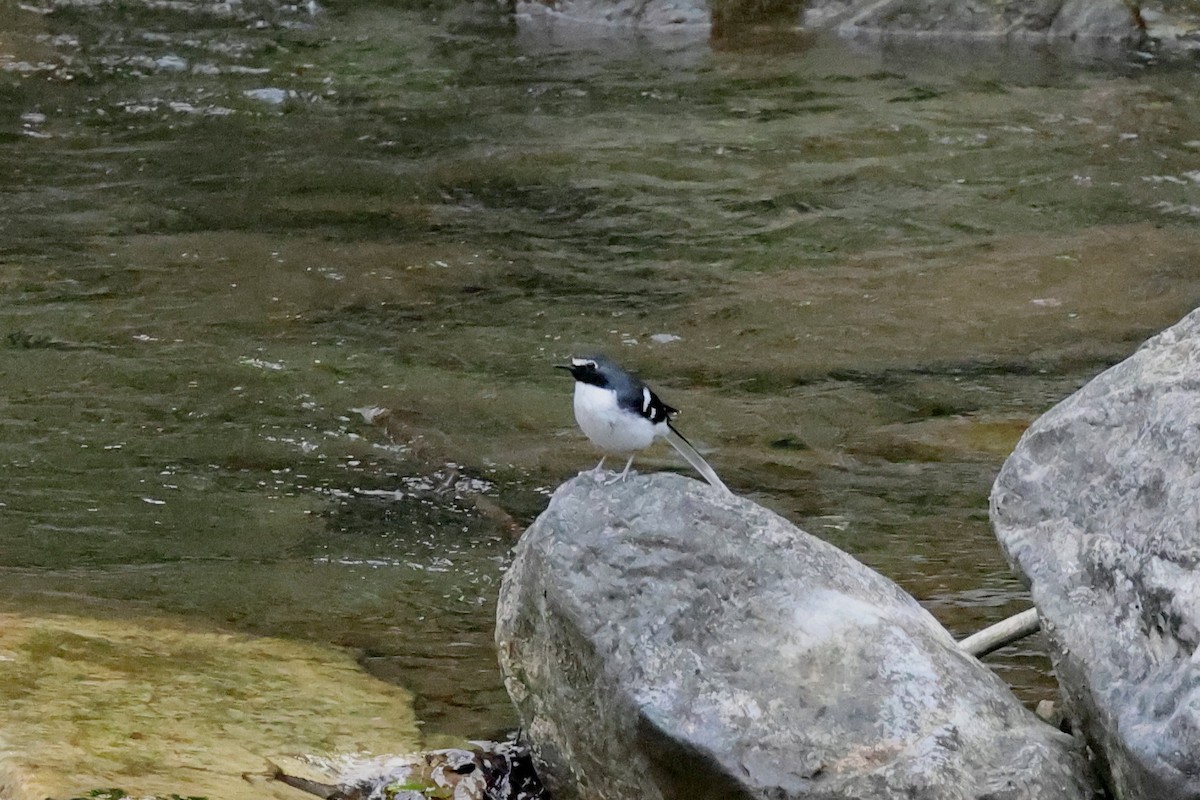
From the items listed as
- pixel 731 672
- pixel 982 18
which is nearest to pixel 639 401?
pixel 731 672

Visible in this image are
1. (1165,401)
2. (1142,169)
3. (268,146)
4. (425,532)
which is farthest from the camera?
(268,146)

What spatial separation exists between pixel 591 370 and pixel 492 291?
4326 millimetres

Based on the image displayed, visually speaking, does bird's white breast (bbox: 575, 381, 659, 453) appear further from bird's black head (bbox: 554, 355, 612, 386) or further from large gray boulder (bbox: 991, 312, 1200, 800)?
large gray boulder (bbox: 991, 312, 1200, 800)

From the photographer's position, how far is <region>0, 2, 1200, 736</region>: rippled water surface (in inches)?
248

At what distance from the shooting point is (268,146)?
475 inches

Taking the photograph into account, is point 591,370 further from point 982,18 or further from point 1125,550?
point 982,18

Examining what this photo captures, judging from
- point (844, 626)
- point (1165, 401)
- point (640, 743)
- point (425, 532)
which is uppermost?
point (1165, 401)

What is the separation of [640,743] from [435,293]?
5.66 meters

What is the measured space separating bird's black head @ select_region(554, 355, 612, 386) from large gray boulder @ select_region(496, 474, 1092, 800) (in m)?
0.60

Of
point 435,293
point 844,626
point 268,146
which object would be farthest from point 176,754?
point 268,146

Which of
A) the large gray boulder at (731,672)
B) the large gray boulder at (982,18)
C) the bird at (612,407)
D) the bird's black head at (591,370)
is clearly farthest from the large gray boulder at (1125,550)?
the large gray boulder at (982,18)

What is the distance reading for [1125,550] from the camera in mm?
3465

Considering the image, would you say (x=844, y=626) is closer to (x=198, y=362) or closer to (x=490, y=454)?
(x=490, y=454)

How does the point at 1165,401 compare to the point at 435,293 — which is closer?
the point at 1165,401
